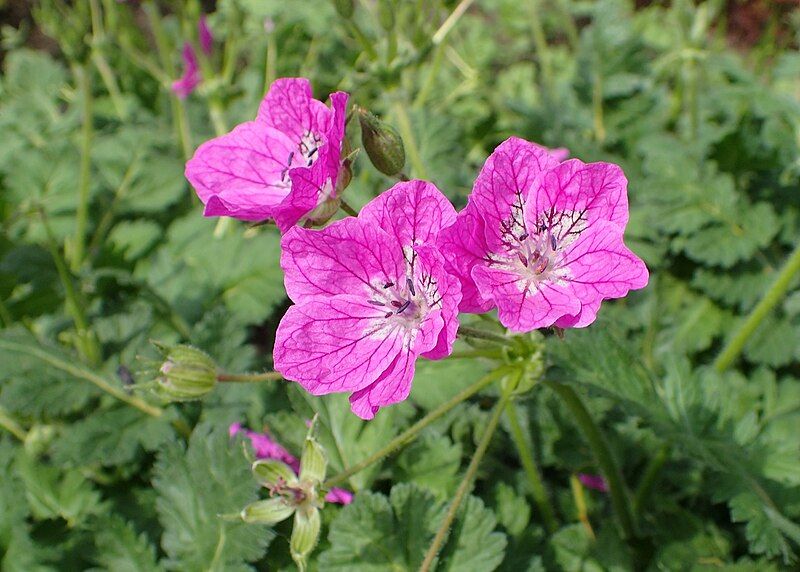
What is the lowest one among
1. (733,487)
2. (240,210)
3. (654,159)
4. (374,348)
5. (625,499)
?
(625,499)

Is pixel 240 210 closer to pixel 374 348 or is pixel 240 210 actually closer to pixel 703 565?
pixel 374 348

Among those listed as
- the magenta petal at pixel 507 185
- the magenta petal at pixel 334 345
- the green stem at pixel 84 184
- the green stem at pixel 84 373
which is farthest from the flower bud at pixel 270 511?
the green stem at pixel 84 184

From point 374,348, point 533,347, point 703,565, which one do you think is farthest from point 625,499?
point 374,348

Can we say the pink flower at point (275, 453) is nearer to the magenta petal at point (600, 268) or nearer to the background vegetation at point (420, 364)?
the background vegetation at point (420, 364)

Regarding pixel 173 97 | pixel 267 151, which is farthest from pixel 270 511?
pixel 173 97

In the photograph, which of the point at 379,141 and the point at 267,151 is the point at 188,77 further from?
the point at 379,141
